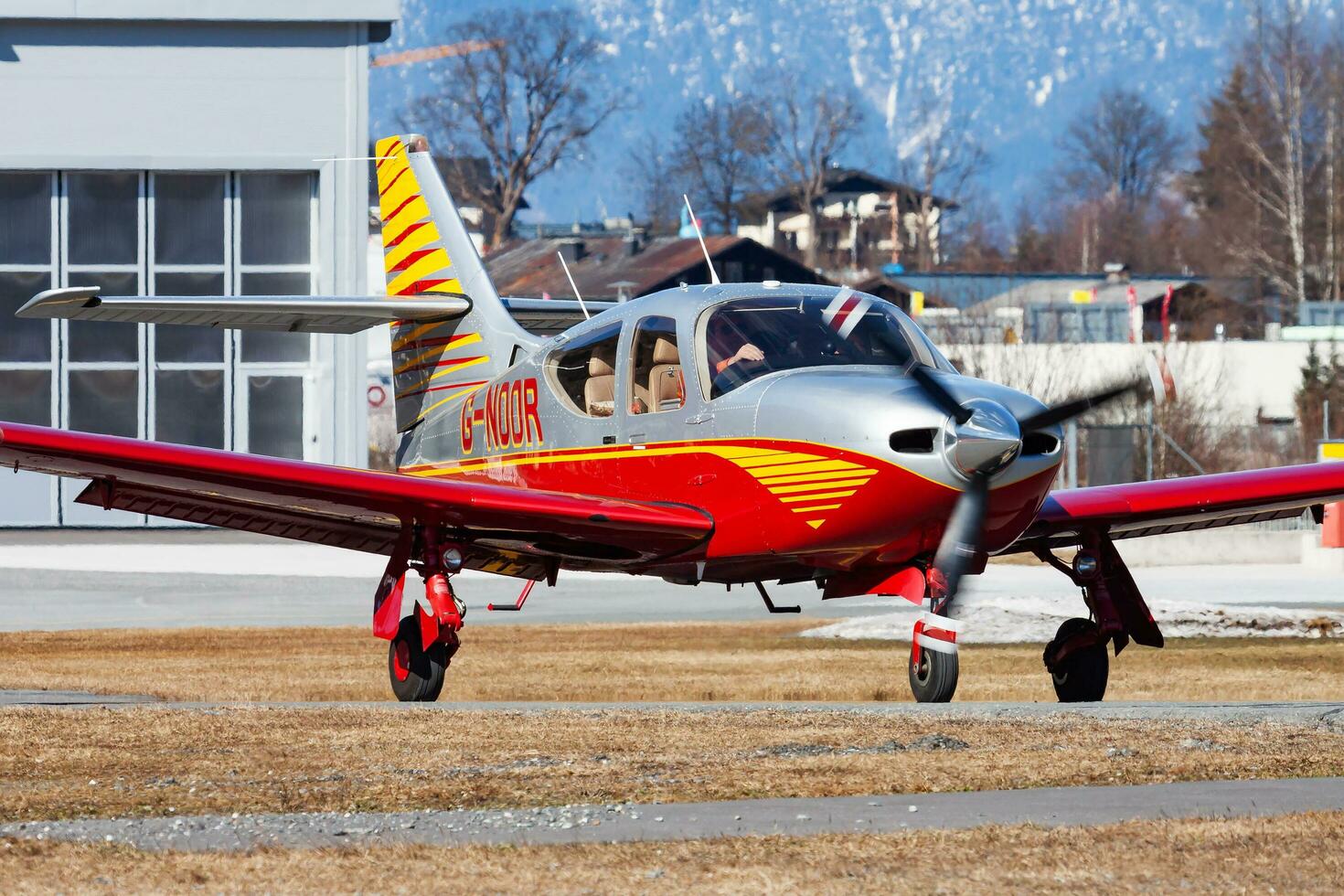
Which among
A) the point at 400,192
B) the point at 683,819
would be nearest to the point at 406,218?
the point at 400,192

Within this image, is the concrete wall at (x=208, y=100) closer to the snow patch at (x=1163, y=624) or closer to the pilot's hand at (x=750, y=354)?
the snow patch at (x=1163, y=624)

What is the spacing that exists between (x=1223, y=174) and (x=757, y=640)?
8996cm

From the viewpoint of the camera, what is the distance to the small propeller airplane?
12555 mm

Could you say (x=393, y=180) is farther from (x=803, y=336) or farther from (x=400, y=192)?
(x=803, y=336)

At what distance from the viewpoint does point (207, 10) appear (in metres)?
37.9

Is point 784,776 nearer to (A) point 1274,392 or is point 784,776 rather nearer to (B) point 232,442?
(B) point 232,442

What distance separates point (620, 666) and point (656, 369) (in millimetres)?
6799

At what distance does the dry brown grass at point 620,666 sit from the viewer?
17641 mm

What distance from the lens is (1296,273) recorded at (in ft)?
269

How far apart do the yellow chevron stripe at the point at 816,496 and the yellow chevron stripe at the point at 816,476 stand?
3.7 inches

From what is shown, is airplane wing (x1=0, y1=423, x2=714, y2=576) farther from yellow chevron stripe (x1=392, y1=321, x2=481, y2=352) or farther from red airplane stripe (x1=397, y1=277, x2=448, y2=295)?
red airplane stripe (x1=397, y1=277, x2=448, y2=295)

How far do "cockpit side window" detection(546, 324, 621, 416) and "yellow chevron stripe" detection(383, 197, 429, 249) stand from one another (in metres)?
3.99

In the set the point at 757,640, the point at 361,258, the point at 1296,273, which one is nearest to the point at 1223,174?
the point at 1296,273

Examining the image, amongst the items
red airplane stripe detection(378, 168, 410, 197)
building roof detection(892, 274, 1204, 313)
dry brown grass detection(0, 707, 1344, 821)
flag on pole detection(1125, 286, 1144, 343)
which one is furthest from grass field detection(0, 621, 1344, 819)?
building roof detection(892, 274, 1204, 313)
